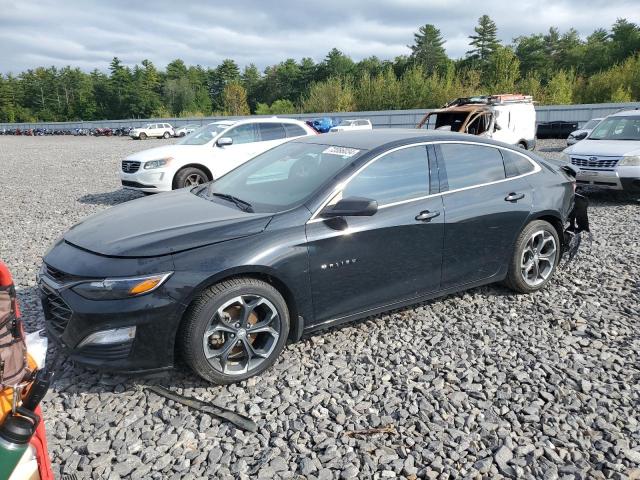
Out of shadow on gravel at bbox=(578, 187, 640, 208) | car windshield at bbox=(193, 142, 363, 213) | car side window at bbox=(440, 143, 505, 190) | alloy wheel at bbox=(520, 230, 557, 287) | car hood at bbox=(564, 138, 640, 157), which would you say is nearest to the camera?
car windshield at bbox=(193, 142, 363, 213)

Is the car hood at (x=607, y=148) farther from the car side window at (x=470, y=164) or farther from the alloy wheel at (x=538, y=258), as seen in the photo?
the car side window at (x=470, y=164)

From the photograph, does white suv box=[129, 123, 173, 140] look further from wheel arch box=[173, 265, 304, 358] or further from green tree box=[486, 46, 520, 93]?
wheel arch box=[173, 265, 304, 358]

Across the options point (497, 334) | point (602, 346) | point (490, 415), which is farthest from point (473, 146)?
point (490, 415)

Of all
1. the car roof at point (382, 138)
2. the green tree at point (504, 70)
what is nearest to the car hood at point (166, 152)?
the car roof at point (382, 138)

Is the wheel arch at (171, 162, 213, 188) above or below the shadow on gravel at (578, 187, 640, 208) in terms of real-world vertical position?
above

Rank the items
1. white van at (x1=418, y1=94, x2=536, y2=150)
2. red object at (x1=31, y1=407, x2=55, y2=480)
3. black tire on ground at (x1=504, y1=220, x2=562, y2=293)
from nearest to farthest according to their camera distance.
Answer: red object at (x1=31, y1=407, x2=55, y2=480) → black tire on ground at (x1=504, y1=220, x2=562, y2=293) → white van at (x1=418, y1=94, x2=536, y2=150)

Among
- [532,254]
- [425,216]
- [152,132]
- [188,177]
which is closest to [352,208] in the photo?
[425,216]

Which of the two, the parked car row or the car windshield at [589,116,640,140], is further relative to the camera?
the car windshield at [589,116,640,140]

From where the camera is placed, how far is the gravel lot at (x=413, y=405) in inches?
103

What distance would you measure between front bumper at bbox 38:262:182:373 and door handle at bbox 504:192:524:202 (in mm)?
2929

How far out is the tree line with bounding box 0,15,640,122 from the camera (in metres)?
49.6

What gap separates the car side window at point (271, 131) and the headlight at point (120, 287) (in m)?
8.11

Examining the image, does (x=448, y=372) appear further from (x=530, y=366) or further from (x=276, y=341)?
(x=276, y=341)

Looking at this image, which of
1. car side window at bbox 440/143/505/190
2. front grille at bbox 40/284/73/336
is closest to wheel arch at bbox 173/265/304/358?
front grille at bbox 40/284/73/336
